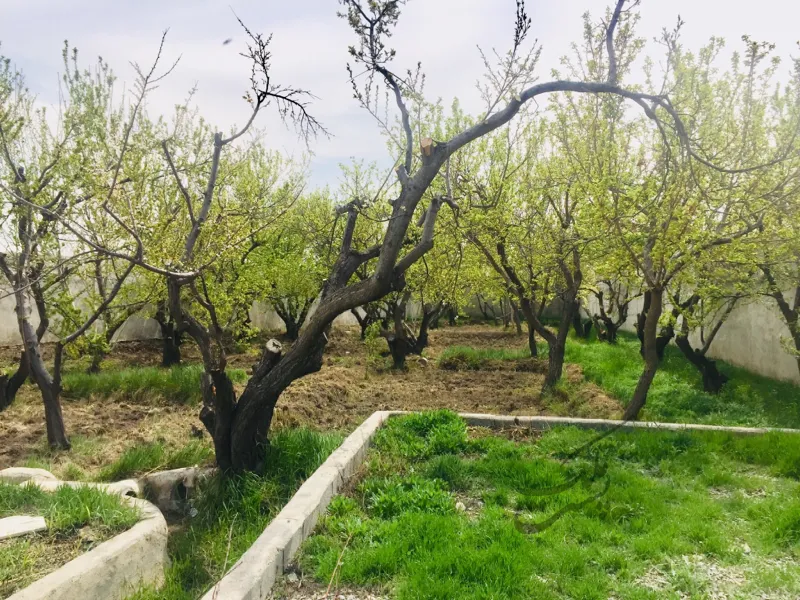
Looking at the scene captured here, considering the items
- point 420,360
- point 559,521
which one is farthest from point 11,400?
point 559,521

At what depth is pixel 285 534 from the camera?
138 inches

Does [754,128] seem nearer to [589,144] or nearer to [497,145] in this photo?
[589,144]

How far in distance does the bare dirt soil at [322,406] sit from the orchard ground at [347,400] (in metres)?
0.02

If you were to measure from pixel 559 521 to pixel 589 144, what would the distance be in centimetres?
510

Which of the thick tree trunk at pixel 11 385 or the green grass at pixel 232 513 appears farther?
the thick tree trunk at pixel 11 385

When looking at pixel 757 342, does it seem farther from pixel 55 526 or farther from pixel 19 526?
pixel 19 526

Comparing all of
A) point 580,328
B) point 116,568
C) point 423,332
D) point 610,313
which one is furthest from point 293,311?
point 116,568

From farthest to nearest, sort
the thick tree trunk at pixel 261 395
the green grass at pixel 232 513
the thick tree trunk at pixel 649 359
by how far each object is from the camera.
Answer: the thick tree trunk at pixel 649 359
the thick tree trunk at pixel 261 395
the green grass at pixel 232 513

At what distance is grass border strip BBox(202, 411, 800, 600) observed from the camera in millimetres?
3002

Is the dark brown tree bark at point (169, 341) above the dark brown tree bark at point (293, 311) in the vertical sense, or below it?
below

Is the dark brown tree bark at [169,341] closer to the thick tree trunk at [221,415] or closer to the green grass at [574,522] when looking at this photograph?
the thick tree trunk at [221,415]

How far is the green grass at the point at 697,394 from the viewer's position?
Result: 7004 millimetres

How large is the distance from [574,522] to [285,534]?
74.0 inches

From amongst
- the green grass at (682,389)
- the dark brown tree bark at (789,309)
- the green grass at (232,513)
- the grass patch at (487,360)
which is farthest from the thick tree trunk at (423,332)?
the green grass at (232,513)
